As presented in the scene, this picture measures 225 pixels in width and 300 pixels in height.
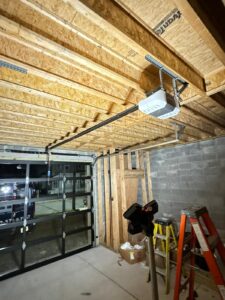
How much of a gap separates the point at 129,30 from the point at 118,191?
374 centimetres

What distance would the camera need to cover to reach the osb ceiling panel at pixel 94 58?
956mm

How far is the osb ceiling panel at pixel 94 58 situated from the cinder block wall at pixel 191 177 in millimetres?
1324

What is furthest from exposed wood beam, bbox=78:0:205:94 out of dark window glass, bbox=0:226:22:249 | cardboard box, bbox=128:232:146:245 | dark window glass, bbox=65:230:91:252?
dark window glass, bbox=0:226:22:249

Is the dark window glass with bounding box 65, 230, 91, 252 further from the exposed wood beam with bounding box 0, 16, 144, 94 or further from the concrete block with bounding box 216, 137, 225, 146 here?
the exposed wood beam with bounding box 0, 16, 144, 94

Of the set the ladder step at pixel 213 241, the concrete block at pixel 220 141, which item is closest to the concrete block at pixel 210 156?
the concrete block at pixel 220 141

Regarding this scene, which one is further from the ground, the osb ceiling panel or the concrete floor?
the osb ceiling panel

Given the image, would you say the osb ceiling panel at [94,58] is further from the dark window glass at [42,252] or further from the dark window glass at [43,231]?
the dark window glass at [43,231]

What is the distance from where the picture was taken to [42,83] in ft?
5.52

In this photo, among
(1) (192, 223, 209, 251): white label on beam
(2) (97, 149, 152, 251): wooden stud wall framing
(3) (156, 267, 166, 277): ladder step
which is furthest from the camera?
(2) (97, 149, 152, 251): wooden stud wall framing

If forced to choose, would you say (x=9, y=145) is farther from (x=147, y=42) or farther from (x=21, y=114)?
(x=147, y=42)

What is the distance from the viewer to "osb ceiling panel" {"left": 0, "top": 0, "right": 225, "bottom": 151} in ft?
3.14

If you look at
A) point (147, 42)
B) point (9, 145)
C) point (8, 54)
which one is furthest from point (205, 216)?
point (9, 145)

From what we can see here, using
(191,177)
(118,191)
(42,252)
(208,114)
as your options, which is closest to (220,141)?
(191,177)

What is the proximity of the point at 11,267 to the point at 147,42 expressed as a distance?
451 centimetres
